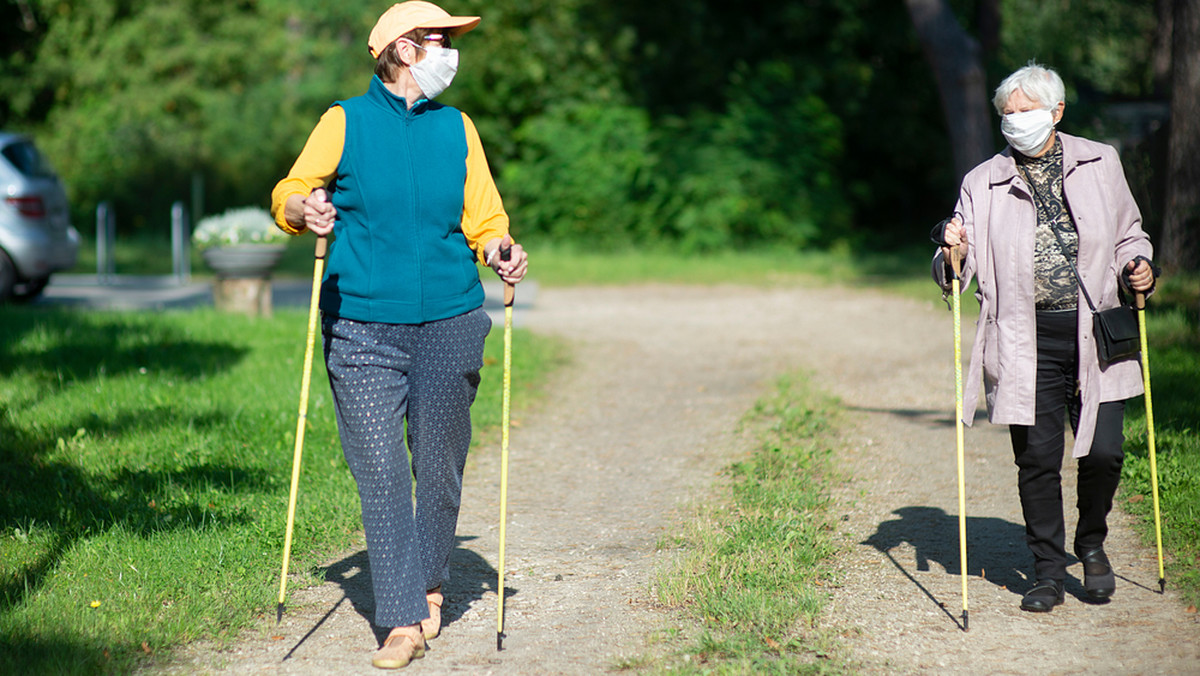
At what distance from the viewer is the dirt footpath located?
13.8ft

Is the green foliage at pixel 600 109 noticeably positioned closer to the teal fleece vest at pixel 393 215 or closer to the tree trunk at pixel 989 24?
the tree trunk at pixel 989 24

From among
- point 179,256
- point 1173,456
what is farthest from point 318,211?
point 179,256

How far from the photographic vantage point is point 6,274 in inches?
508

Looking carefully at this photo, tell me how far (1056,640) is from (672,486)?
2.72 metres

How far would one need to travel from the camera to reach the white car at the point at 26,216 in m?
12.7

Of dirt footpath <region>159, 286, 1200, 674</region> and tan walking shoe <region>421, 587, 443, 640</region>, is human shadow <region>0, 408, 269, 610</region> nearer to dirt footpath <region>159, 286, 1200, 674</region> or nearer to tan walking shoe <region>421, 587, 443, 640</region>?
dirt footpath <region>159, 286, 1200, 674</region>

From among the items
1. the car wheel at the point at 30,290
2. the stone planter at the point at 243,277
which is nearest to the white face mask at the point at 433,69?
the stone planter at the point at 243,277

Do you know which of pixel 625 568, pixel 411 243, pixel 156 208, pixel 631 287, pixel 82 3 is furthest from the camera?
pixel 82 3

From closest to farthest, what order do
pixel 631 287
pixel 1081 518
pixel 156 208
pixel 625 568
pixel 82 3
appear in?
pixel 1081 518
pixel 625 568
pixel 631 287
pixel 156 208
pixel 82 3

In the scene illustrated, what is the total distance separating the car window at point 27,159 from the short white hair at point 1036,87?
11163 millimetres

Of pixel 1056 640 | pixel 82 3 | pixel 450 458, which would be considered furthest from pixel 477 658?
pixel 82 3

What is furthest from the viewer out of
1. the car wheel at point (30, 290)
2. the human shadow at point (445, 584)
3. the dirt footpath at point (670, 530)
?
the car wheel at point (30, 290)

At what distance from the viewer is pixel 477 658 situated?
165 inches

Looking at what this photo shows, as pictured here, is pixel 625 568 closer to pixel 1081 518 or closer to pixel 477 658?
pixel 477 658
